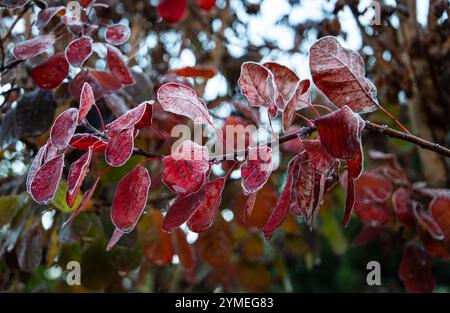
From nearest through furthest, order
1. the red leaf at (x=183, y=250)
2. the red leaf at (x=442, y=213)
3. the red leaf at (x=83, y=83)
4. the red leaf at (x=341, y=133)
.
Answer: the red leaf at (x=341, y=133), the red leaf at (x=83, y=83), the red leaf at (x=442, y=213), the red leaf at (x=183, y=250)

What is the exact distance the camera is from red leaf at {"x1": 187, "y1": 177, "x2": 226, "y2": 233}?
54cm

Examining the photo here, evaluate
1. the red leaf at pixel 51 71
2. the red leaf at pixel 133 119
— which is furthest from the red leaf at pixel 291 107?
the red leaf at pixel 51 71

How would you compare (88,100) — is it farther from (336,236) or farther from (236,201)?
(336,236)

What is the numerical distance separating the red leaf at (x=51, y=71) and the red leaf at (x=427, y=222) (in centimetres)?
57

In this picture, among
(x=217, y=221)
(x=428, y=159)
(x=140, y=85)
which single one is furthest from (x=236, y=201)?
(x=428, y=159)

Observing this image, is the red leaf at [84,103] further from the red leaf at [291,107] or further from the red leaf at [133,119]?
the red leaf at [291,107]

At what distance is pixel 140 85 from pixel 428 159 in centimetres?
78

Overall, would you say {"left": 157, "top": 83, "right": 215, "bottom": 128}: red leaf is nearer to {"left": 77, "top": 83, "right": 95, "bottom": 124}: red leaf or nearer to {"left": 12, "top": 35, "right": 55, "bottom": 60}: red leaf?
{"left": 77, "top": 83, "right": 95, "bottom": 124}: red leaf

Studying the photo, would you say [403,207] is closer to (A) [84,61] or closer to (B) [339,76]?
(B) [339,76]

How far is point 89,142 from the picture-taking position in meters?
0.53

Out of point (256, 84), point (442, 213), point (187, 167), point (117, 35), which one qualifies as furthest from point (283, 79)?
point (442, 213)

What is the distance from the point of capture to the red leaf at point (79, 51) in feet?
2.10

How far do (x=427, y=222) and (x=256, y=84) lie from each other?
0.44 m

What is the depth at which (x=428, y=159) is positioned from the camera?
50.2 inches
